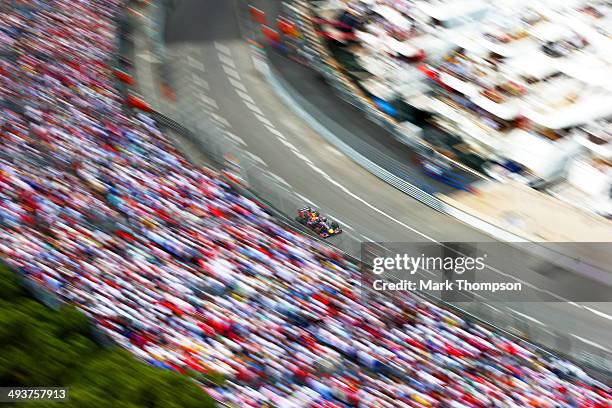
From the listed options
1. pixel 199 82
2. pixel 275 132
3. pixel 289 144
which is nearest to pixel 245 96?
pixel 199 82

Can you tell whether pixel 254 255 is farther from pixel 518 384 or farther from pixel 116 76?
pixel 116 76

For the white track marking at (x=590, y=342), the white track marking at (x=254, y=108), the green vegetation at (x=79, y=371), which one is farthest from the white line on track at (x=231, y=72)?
the green vegetation at (x=79, y=371)

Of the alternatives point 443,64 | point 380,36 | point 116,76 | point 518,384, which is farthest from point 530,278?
point 116,76

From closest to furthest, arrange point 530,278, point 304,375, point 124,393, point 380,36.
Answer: point 124,393, point 304,375, point 530,278, point 380,36

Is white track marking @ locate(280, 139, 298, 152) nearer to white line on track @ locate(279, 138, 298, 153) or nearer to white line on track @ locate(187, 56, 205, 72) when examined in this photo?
white line on track @ locate(279, 138, 298, 153)

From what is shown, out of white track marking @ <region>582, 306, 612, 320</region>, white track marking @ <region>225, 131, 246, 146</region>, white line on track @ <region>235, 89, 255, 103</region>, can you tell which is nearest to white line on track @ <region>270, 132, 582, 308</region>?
white track marking @ <region>582, 306, 612, 320</region>

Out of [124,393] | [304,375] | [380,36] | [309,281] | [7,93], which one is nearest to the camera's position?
[124,393]
